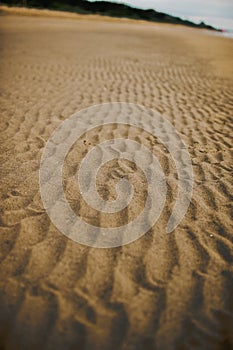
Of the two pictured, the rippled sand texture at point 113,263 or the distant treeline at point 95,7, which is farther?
the distant treeline at point 95,7

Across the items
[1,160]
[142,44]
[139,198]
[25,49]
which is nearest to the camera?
[139,198]

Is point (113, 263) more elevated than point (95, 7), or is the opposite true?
point (95, 7)

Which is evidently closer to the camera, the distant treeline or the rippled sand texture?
the rippled sand texture

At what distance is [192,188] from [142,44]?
11749mm

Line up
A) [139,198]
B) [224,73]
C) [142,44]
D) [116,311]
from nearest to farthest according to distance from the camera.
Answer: [116,311] < [139,198] < [224,73] < [142,44]

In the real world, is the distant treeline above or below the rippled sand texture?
above

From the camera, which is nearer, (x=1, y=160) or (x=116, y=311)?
(x=116, y=311)

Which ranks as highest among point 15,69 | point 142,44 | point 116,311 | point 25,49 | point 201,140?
point 142,44

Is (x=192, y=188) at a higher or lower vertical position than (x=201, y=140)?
lower

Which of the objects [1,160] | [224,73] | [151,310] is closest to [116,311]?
[151,310]

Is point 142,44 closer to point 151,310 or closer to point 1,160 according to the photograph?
point 1,160

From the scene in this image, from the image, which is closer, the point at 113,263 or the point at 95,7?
Result: the point at 113,263

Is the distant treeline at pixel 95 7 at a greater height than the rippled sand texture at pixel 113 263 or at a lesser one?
greater

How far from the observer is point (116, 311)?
161 centimetres
